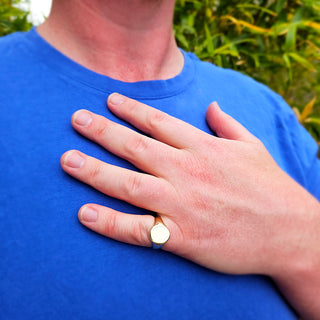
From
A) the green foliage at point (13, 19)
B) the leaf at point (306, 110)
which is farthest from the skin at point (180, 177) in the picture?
the leaf at point (306, 110)

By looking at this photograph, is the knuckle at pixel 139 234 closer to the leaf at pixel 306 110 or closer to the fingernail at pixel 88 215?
the fingernail at pixel 88 215

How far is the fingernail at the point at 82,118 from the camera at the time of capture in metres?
0.59

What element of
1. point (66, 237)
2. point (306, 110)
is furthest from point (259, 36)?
point (66, 237)

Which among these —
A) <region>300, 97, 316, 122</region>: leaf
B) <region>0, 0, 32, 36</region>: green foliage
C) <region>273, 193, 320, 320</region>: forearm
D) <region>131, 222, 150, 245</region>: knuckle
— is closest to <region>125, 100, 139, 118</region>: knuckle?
<region>131, 222, 150, 245</region>: knuckle

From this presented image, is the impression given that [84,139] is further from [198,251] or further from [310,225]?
[310,225]

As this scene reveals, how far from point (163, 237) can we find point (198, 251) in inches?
3.3

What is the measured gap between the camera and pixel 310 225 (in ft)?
2.35

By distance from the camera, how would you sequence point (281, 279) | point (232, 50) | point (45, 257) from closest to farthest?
point (45, 257), point (281, 279), point (232, 50)

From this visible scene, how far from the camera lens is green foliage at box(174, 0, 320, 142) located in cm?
140

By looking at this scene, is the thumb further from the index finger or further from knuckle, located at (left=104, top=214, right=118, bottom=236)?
knuckle, located at (left=104, top=214, right=118, bottom=236)

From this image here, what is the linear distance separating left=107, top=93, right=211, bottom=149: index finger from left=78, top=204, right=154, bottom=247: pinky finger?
174 mm

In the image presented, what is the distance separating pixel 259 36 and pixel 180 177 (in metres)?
1.18

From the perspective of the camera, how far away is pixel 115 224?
21.2 inches

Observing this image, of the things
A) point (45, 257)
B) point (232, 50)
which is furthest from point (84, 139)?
point (232, 50)
